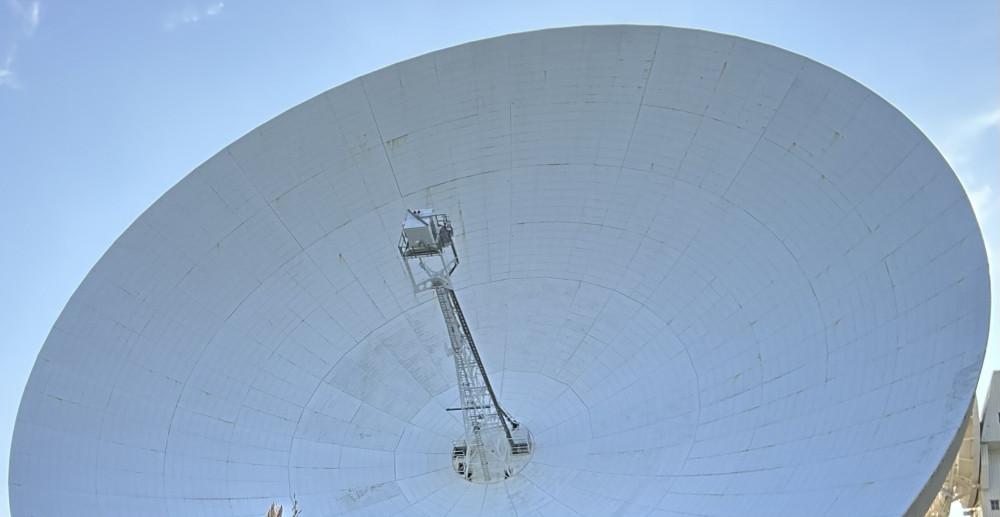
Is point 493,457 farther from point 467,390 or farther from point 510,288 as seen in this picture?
point 510,288

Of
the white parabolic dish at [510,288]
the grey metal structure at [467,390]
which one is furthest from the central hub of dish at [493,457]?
the white parabolic dish at [510,288]

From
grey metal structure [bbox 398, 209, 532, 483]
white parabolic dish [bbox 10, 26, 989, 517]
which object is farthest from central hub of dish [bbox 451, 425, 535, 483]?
white parabolic dish [bbox 10, 26, 989, 517]

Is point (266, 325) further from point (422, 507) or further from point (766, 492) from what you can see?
point (766, 492)

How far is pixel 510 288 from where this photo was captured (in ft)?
65.5

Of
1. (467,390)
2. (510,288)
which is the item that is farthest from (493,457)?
(510,288)

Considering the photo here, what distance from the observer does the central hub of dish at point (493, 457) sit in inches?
723

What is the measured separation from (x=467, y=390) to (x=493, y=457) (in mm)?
1843

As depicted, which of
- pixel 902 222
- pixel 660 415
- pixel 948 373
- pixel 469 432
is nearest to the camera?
pixel 948 373

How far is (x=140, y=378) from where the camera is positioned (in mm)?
17859

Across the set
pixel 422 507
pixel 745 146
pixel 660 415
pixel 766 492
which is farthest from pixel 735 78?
pixel 422 507

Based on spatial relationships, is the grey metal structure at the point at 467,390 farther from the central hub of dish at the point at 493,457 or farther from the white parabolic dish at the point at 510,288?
the white parabolic dish at the point at 510,288

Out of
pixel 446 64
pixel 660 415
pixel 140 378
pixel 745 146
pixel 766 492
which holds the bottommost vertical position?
pixel 766 492

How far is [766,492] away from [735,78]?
877cm

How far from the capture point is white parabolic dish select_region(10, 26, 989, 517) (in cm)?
1551
